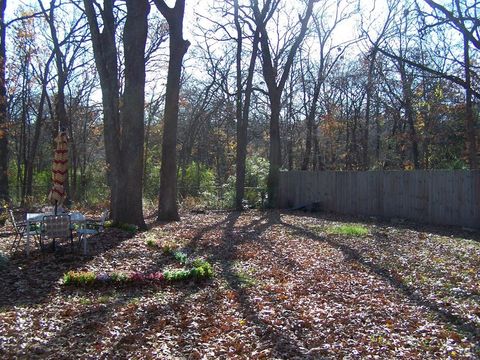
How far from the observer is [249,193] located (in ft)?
80.8

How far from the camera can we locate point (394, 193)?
18.5 metres

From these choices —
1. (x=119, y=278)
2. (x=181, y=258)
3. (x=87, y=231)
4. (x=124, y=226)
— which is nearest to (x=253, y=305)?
(x=119, y=278)

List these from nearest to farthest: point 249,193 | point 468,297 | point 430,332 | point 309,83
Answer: point 430,332
point 468,297
point 249,193
point 309,83

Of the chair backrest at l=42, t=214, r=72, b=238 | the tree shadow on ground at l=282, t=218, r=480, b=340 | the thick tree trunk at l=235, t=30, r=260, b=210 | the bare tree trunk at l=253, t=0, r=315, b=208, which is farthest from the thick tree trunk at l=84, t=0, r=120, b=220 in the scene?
the bare tree trunk at l=253, t=0, r=315, b=208

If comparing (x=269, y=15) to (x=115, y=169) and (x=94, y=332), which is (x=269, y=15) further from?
(x=94, y=332)

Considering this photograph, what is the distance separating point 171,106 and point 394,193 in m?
8.94

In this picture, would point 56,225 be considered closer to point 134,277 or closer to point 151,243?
point 134,277

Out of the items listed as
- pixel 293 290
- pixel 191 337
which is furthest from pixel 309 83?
pixel 191 337

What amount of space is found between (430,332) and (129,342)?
10.8ft

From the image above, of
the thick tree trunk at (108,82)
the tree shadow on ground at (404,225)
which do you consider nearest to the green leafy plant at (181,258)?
the thick tree trunk at (108,82)

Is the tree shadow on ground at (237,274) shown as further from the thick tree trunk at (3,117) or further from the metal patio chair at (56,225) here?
the thick tree trunk at (3,117)

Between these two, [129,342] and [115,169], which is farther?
[115,169]

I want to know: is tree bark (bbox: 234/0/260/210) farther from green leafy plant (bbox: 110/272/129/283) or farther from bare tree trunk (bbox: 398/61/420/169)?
→ green leafy plant (bbox: 110/272/129/283)

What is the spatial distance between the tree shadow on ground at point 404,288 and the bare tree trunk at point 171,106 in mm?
4719
